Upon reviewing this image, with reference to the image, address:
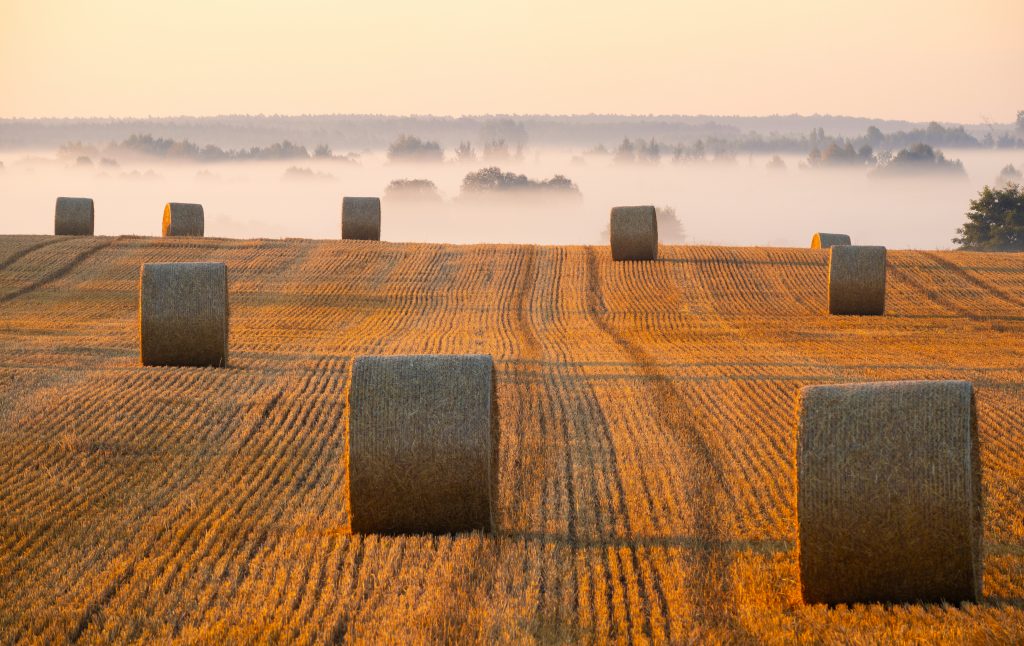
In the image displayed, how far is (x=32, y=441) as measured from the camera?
1277cm

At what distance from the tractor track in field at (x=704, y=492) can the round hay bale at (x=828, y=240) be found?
1727 cm

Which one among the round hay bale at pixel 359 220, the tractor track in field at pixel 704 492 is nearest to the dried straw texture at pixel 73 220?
the round hay bale at pixel 359 220

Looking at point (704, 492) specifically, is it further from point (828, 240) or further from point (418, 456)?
point (828, 240)

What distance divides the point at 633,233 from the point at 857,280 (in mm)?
9609

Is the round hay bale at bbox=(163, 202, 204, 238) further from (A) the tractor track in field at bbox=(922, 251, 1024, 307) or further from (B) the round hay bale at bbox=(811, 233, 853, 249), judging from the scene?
(A) the tractor track in field at bbox=(922, 251, 1024, 307)

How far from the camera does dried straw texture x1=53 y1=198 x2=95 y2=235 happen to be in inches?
1523

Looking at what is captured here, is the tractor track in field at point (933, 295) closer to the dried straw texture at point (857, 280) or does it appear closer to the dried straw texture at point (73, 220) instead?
the dried straw texture at point (857, 280)

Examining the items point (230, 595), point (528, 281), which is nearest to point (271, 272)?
point (528, 281)

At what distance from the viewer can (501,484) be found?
1104 centimetres

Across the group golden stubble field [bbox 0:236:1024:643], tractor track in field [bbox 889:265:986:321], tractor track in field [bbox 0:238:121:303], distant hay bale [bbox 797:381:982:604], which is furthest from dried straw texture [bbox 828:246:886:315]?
tractor track in field [bbox 0:238:121:303]

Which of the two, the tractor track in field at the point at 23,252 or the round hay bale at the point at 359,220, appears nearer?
the tractor track in field at the point at 23,252

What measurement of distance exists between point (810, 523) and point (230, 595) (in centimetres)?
412

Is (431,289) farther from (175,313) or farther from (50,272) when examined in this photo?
(175,313)

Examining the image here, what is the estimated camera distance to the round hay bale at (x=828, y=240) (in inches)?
1415
